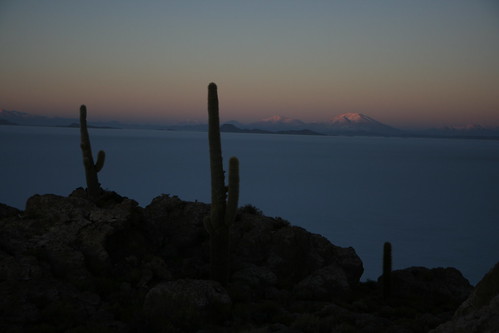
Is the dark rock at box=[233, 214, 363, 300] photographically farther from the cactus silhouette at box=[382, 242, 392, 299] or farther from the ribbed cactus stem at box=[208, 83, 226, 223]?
the ribbed cactus stem at box=[208, 83, 226, 223]

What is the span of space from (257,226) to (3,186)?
49.4 m

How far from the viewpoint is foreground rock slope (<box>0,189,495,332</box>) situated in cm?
793

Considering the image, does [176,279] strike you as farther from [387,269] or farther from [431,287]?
[431,287]

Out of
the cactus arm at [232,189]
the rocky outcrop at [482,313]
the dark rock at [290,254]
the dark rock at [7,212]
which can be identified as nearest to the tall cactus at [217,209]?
the cactus arm at [232,189]

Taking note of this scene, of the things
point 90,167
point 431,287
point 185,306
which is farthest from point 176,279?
point 431,287

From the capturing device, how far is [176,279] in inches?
413

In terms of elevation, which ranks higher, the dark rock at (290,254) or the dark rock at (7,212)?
the dark rock at (7,212)

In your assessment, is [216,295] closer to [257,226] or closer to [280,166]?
[257,226]

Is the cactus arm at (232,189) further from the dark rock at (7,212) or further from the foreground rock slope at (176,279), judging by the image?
the dark rock at (7,212)

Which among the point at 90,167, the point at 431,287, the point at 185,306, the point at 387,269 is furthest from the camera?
the point at 90,167

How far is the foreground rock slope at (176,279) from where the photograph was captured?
7926 mm

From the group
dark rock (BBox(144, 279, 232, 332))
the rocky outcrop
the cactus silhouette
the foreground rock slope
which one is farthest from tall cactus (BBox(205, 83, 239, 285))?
the rocky outcrop

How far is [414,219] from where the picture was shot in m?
40.4

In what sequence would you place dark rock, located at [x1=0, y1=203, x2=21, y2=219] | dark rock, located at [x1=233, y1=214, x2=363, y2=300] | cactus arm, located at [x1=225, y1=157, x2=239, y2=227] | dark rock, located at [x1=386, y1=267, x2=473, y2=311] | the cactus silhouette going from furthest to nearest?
1. dark rock, located at [x1=386, y1=267, x2=473, y2=311]
2. the cactus silhouette
3. dark rock, located at [x1=0, y1=203, x2=21, y2=219]
4. dark rock, located at [x1=233, y1=214, x2=363, y2=300]
5. cactus arm, located at [x1=225, y1=157, x2=239, y2=227]
